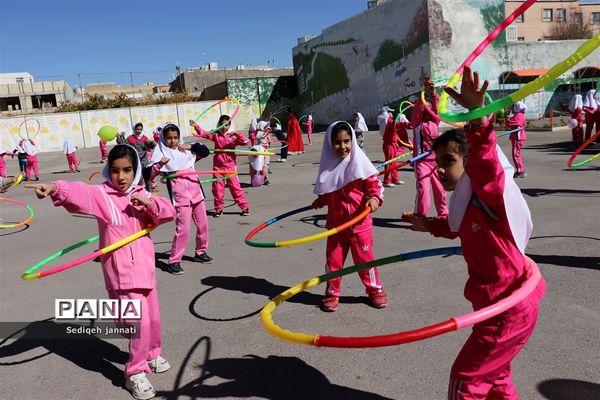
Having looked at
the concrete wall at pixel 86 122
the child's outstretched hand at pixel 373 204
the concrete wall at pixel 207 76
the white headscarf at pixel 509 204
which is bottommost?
the child's outstretched hand at pixel 373 204

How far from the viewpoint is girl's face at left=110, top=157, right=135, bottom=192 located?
390cm

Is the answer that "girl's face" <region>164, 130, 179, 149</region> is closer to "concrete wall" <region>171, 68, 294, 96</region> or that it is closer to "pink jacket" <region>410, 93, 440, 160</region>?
"pink jacket" <region>410, 93, 440, 160</region>

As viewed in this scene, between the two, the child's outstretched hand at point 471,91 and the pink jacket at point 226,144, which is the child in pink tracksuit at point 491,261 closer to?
the child's outstretched hand at point 471,91

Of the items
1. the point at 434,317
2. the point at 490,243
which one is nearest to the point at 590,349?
the point at 434,317

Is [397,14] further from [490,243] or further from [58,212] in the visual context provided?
[490,243]

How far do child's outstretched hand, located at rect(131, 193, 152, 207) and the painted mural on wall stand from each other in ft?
101

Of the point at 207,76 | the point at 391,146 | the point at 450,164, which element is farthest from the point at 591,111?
the point at 207,76

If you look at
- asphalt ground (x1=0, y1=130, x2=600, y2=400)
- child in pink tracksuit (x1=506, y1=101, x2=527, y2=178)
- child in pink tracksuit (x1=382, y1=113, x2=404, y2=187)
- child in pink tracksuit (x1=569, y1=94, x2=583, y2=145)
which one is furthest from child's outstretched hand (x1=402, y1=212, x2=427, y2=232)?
child in pink tracksuit (x1=569, y1=94, x2=583, y2=145)

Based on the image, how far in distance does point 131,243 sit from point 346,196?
2.19 m

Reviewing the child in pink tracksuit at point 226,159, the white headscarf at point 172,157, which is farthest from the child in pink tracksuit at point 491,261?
the child in pink tracksuit at point 226,159

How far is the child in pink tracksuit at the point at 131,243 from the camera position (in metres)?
3.85

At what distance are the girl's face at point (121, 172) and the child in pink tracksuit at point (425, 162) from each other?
5.54 metres

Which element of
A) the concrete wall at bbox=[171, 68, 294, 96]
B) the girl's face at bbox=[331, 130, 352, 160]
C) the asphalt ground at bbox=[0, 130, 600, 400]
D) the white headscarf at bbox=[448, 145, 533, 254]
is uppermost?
the concrete wall at bbox=[171, 68, 294, 96]

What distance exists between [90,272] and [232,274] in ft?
7.24
